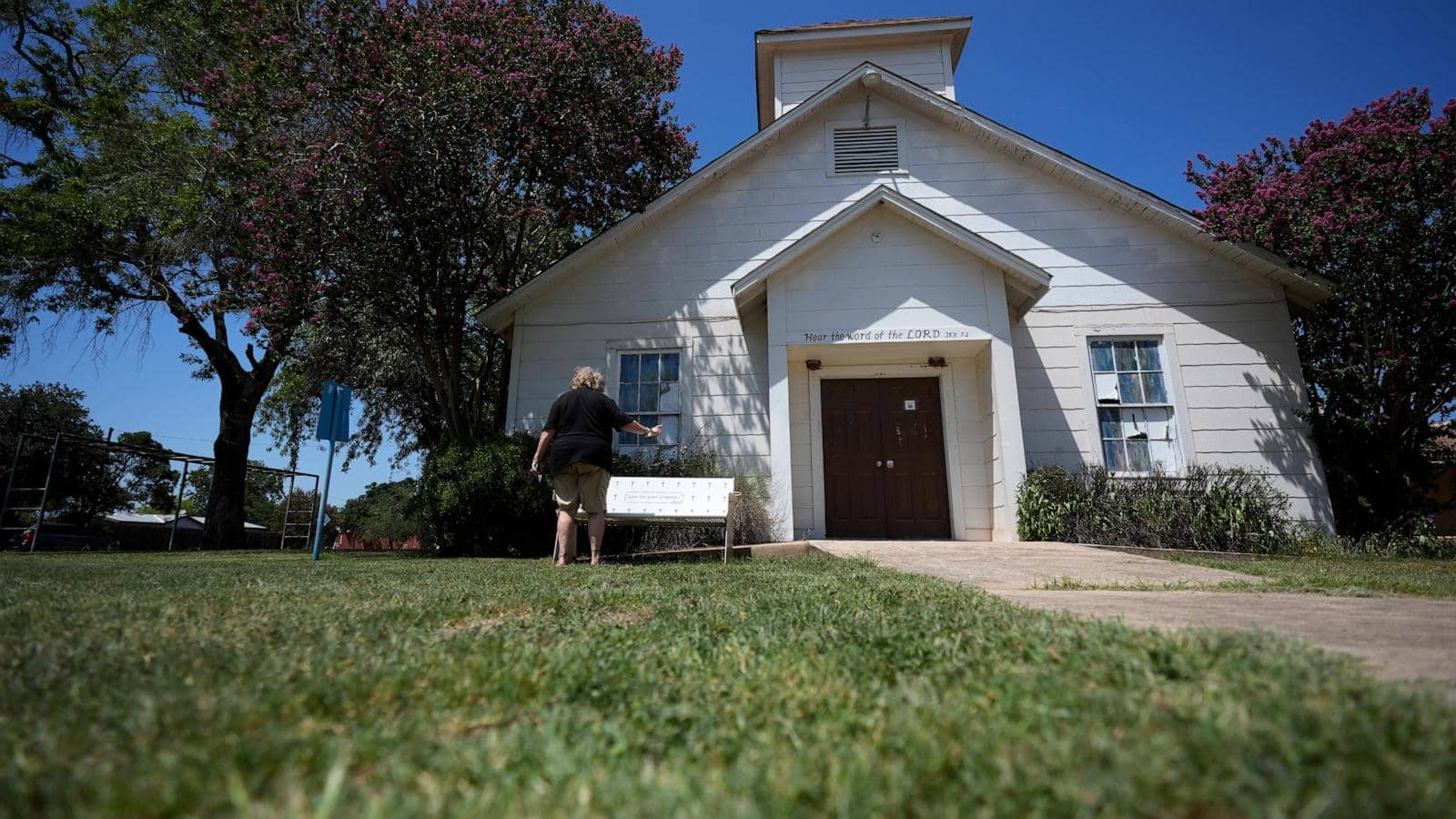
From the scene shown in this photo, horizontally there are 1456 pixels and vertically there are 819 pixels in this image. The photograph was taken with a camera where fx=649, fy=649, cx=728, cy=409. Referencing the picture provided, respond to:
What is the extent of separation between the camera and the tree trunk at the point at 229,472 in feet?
49.1

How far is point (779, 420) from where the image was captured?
29.5 feet

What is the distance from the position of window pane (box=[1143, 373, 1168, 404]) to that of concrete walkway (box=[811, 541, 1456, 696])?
488 centimetres

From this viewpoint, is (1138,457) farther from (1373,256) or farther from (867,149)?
(867,149)

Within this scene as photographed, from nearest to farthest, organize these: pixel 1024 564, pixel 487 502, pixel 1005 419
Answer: pixel 1024 564, pixel 487 502, pixel 1005 419

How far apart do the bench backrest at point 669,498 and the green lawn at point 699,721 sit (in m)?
5.07

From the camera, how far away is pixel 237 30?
31.7 ft

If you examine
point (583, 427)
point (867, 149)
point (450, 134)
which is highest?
point (867, 149)

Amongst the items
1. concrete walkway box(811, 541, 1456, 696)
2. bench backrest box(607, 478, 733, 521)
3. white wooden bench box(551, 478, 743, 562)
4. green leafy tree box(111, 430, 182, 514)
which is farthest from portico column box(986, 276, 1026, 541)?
green leafy tree box(111, 430, 182, 514)

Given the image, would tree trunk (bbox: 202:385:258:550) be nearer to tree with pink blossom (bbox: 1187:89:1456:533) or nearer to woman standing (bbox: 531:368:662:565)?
woman standing (bbox: 531:368:662:565)

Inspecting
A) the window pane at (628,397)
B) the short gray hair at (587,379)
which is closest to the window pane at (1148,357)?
the window pane at (628,397)

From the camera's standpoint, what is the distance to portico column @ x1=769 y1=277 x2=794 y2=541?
8.79m

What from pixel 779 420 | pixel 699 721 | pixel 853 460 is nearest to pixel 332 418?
pixel 779 420

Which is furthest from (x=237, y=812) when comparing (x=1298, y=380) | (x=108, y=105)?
(x=108, y=105)

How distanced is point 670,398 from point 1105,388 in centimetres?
665
